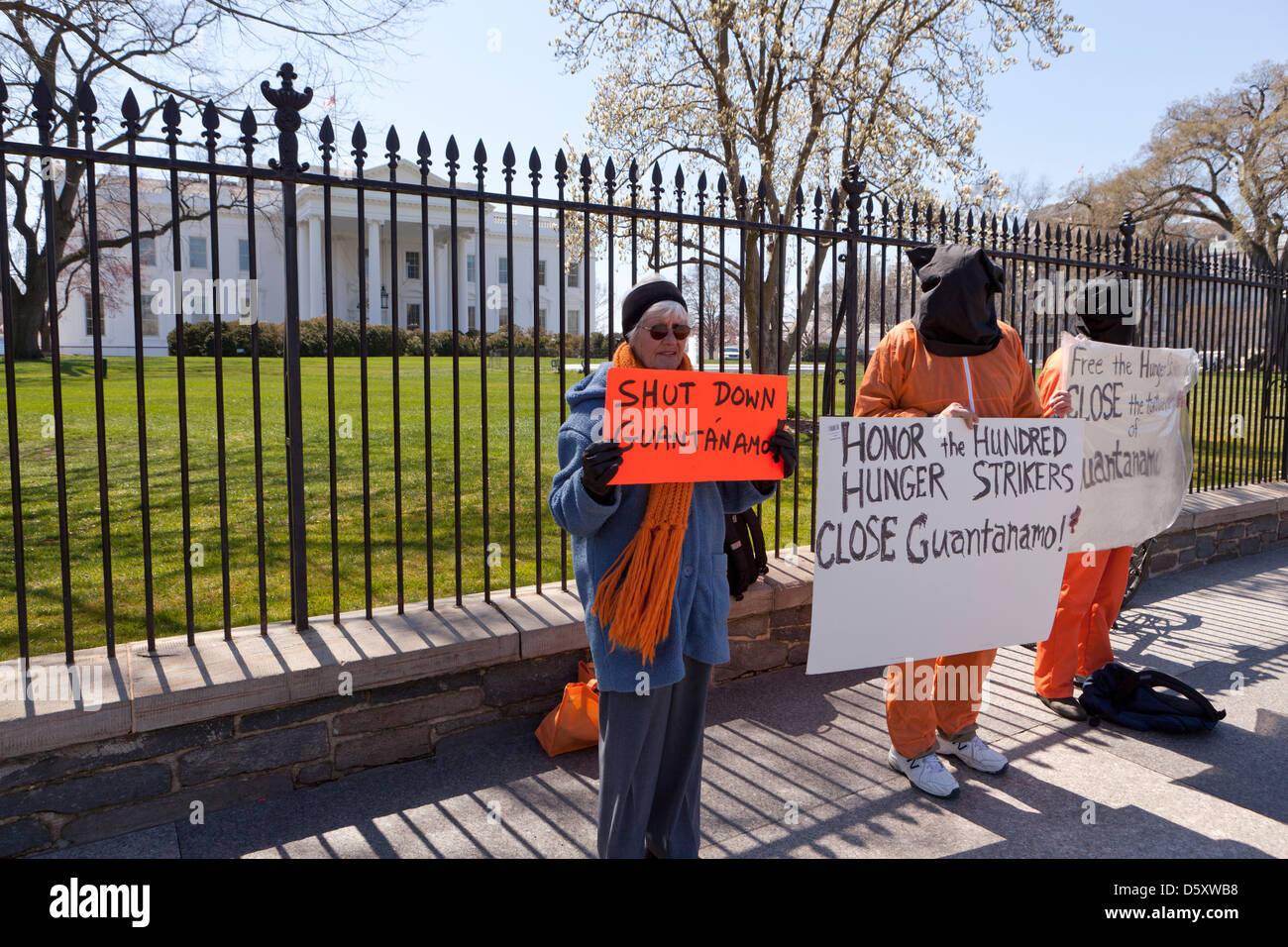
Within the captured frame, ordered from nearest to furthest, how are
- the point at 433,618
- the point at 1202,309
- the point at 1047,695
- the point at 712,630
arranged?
the point at 712,630 < the point at 433,618 < the point at 1047,695 < the point at 1202,309

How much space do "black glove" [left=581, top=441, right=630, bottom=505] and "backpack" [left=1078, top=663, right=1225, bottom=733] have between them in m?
3.19

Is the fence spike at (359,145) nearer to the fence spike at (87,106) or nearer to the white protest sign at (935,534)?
the fence spike at (87,106)

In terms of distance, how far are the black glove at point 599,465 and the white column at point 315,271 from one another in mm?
42154

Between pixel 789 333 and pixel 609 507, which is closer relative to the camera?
pixel 609 507

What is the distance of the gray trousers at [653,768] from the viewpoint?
265cm

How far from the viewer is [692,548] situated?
109 inches

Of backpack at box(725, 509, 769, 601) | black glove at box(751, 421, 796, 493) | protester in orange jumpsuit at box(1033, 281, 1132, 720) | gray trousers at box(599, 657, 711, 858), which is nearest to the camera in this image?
gray trousers at box(599, 657, 711, 858)

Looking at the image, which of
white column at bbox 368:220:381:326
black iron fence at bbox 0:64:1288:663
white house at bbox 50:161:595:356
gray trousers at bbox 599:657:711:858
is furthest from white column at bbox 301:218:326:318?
gray trousers at bbox 599:657:711:858

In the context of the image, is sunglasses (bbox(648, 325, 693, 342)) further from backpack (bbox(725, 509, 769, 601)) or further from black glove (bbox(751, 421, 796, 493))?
backpack (bbox(725, 509, 769, 601))

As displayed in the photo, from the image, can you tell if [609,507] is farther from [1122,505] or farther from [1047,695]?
[1122,505]

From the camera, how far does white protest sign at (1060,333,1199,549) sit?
4684mm
